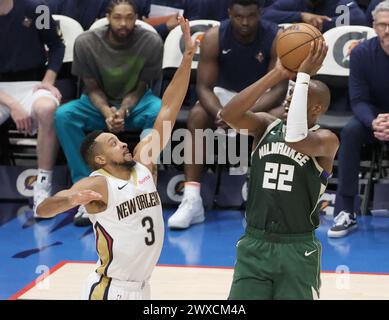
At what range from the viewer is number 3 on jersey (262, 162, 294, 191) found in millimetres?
3736

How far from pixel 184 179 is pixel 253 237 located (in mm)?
3187

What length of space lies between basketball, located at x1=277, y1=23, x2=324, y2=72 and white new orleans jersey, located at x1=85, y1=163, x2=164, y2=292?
3.10 ft

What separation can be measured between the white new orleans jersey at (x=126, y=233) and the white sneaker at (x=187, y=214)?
2494mm

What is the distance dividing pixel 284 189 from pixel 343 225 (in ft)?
8.63

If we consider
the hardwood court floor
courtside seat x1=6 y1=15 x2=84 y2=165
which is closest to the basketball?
the hardwood court floor

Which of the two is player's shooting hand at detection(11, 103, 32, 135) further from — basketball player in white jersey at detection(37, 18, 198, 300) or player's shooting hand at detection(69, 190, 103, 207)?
player's shooting hand at detection(69, 190, 103, 207)

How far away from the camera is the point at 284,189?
12.2ft

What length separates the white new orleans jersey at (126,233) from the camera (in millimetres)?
3756

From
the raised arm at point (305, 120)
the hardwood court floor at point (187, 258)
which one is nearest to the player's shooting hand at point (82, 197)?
the raised arm at point (305, 120)

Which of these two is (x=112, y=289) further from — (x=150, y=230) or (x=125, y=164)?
(x=125, y=164)

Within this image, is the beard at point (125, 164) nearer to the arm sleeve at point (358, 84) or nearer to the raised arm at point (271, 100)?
the raised arm at point (271, 100)

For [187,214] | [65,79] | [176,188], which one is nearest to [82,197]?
[187,214]

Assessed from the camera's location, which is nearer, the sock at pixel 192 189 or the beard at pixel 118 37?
the sock at pixel 192 189
